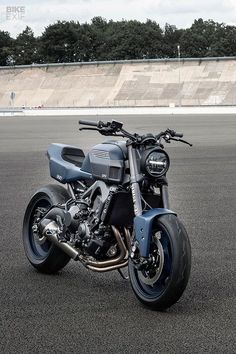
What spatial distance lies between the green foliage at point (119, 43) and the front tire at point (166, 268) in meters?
145

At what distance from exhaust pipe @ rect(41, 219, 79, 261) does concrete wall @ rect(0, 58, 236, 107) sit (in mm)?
106007

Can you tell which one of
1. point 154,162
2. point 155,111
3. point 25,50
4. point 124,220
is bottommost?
point 155,111

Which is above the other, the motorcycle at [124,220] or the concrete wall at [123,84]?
the motorcycle at [124,220]

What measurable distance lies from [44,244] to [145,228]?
1.79 metres

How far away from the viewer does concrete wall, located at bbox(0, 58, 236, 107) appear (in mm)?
116438

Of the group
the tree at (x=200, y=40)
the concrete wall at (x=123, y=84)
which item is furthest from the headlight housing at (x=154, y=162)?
the tree at (x=200, y=40)

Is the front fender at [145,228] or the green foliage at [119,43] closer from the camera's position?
the front fender at [145,228]

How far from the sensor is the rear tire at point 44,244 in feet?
21.0

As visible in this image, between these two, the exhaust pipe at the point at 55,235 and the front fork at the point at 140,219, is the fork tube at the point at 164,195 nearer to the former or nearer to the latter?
the front fork at the point at 140,219

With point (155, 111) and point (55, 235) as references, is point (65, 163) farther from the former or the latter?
point (155, 111)

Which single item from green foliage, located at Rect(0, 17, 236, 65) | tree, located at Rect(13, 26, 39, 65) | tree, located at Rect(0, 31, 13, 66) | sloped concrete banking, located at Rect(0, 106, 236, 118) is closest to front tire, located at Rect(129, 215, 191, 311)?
sloped concrete banking, located at Rect(0, 106, 236, 118)

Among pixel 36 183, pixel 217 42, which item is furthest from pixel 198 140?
pixel 217 42

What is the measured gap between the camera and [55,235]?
6.18 m

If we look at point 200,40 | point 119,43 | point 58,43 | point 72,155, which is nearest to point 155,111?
point 72,155
